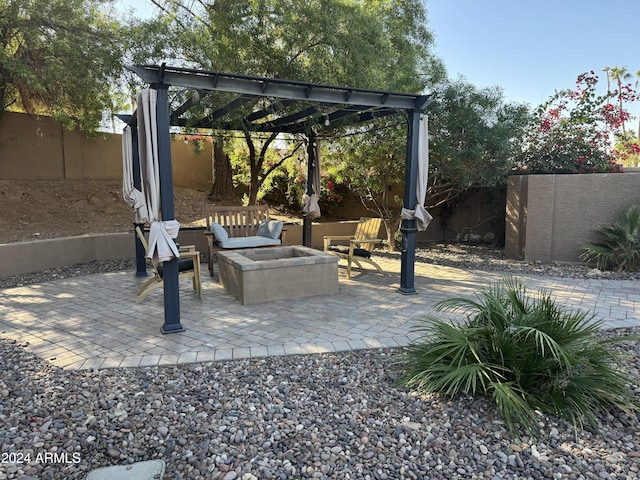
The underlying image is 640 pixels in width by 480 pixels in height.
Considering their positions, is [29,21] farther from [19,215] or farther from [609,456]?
[609,456]

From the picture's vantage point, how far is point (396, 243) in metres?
9.04

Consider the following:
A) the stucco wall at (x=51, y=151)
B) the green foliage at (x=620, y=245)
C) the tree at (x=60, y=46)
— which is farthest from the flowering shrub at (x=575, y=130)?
the tree at (x=60, y=46)

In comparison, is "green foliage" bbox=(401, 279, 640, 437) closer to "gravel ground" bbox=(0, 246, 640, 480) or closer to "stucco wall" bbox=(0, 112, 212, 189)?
"gravel ground" bbox=(0, 246, 640, 480)

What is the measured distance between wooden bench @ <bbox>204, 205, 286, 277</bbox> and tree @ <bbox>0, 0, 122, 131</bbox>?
2.69 m

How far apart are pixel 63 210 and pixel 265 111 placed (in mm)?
5054

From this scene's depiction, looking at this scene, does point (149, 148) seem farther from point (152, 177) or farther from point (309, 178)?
point (309, 178)

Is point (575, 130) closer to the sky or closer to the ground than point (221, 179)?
closer to the sky

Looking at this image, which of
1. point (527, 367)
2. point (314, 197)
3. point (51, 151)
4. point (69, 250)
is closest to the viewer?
point (527, 367)

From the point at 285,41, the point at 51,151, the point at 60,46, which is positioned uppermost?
the point at 285,41

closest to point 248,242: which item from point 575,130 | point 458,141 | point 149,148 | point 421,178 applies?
point 421,178

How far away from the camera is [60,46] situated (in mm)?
6164

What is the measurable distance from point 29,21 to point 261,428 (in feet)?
23.2

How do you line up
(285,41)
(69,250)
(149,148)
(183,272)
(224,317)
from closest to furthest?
(149,148)
(224,317)
(183,272)
(285,41)
(69,250)

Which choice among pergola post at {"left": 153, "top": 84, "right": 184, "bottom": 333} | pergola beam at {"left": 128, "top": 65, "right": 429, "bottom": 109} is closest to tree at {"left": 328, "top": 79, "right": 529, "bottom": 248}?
pergola beam at {"left": 128, "top": 65, "right": 429, "bottom": 109}
